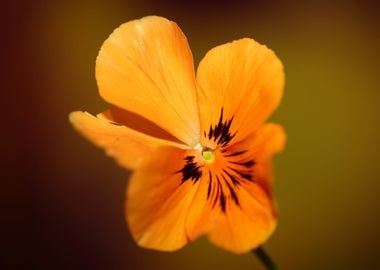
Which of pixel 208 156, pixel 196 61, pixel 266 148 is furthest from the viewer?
pixel 196 61

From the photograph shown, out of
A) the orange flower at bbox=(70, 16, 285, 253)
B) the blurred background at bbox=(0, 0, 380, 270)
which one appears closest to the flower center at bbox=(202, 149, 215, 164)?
the orange flower at bbox=(70, 16, 285, 253)

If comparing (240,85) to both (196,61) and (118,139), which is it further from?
(196,61)

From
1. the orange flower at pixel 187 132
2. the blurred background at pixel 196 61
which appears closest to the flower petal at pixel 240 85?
the orange flower at pixel 187 132

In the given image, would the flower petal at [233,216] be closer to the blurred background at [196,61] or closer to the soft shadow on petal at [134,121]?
the soft shadow on petal at [134,121]

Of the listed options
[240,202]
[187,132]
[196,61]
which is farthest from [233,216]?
[196,61]

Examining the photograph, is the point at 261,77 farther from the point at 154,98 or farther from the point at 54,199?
the point at 54,199
